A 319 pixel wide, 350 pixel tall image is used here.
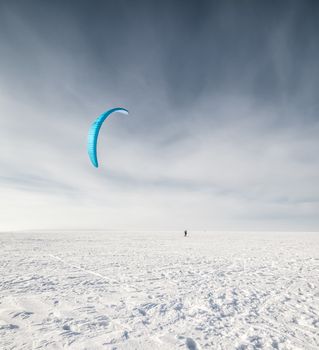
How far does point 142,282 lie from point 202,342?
388 cm

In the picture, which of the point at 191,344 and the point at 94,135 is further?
the point at 94,135

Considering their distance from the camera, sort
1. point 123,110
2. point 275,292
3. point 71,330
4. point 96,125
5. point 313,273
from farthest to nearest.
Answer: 1. point 123,110
2. point 96,125
3. point 313,273
4. point 275,292
5. point 71,330

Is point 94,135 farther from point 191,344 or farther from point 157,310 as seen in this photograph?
point 191,344

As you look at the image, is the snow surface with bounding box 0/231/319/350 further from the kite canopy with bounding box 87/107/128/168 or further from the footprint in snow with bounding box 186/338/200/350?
the kite canopy with bounding box 87/107/128/168

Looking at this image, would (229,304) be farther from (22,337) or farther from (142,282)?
(22,337)

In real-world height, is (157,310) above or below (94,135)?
below

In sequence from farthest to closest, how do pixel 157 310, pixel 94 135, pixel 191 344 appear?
1. pixel 94 135
2. pixel 157 310
3. pixel 191 344

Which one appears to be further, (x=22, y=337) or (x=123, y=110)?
(x=123, y=110)

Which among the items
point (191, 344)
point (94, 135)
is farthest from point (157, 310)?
point (94, 135)

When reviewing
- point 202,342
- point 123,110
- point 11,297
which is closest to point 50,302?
point 11,297

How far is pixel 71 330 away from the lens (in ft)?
13.2

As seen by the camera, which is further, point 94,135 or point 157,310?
point 94,135

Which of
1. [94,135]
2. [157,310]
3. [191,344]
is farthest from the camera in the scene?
[94,135]

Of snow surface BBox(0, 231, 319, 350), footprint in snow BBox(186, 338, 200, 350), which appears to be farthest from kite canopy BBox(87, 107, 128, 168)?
footprint in snow BBox(186, 338, 200, 350)
